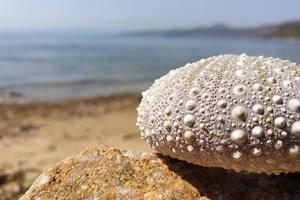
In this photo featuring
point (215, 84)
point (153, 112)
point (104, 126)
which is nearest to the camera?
point (215, 84)

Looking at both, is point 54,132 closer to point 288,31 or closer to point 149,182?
point 149,182

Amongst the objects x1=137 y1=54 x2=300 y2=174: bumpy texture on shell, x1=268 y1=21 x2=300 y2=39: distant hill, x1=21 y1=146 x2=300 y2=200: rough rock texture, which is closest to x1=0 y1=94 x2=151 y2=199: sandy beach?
x1=21 y1=146 x2=300 y2=200: rough rock texture

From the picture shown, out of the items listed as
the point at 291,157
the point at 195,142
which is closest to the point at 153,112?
the point at 195,142

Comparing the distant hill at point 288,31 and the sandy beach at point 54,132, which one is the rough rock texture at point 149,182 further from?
the distant hill at point 288,31

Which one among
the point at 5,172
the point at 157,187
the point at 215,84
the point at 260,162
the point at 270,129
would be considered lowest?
the point at 5,172

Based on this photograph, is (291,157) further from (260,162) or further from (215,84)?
(215,84)

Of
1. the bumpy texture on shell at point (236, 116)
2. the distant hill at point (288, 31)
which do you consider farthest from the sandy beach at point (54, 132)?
the distant hill at point (288, 31)

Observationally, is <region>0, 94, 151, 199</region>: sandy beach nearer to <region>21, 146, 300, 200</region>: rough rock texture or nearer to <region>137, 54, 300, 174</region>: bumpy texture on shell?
<region>21, 146, 300, 200</region>: rough rock texture
